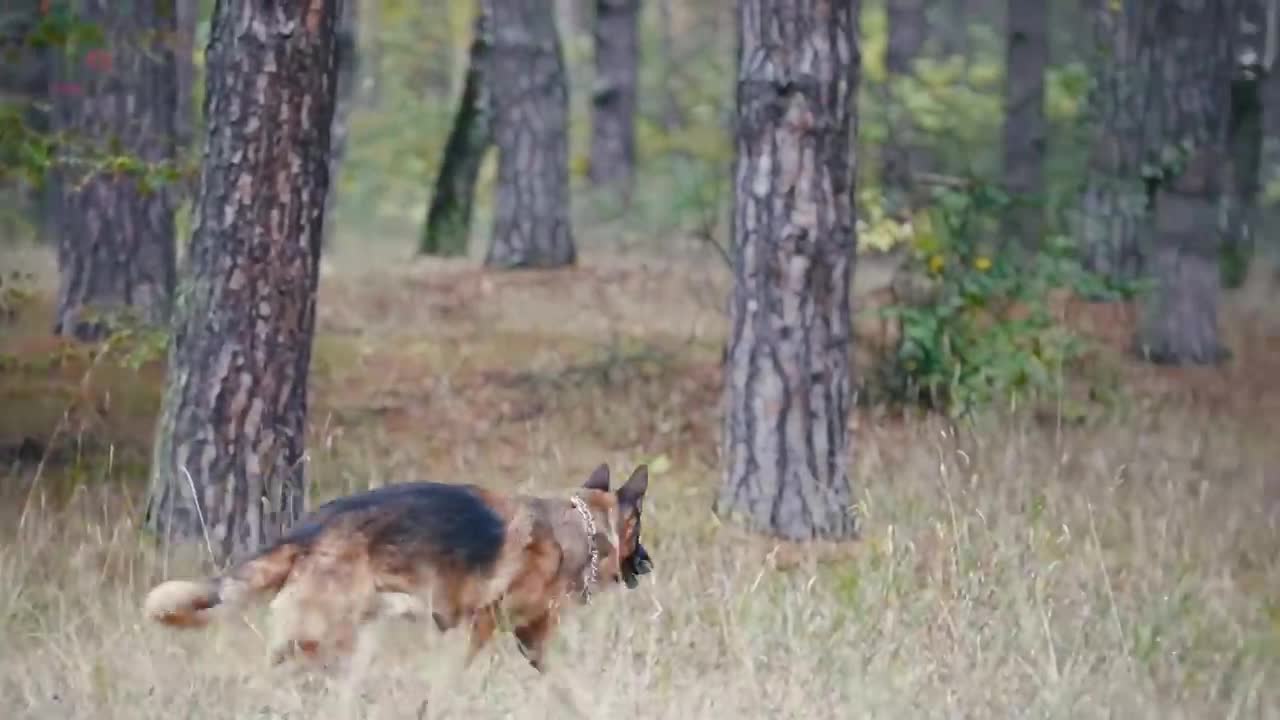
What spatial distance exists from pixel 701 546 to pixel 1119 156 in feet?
31.6

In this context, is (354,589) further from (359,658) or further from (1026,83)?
(1026,83)

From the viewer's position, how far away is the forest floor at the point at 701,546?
238 inches

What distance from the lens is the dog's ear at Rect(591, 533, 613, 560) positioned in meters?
7.08

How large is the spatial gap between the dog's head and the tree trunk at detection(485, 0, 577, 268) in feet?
30.3

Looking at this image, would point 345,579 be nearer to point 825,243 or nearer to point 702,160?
point 825,243

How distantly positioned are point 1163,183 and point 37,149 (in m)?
8.59

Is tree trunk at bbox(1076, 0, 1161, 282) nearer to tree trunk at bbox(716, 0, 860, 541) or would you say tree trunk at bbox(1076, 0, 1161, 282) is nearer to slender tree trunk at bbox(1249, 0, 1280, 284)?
tree trunk at bbox(716, 0, 860, 541)

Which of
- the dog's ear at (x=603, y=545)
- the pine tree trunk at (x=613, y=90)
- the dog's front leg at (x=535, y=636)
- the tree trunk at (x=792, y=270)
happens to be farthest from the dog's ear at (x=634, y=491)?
the pine tree trunk at (x=613, y=90)

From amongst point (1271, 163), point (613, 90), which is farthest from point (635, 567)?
point (1271, 163)

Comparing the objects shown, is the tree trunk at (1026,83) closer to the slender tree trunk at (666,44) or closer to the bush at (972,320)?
the bush at (972,320)

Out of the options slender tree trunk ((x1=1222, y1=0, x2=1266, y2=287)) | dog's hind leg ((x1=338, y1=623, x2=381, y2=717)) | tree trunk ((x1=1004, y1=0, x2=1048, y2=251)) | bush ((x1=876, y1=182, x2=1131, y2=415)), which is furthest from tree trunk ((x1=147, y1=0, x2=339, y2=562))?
slender tree trunk ((x1=1222, y1=0, x2=1266, y2=287))

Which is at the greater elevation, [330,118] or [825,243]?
[330,118]

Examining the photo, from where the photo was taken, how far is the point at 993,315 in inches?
457

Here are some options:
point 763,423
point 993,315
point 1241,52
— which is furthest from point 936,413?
point 1241,52
